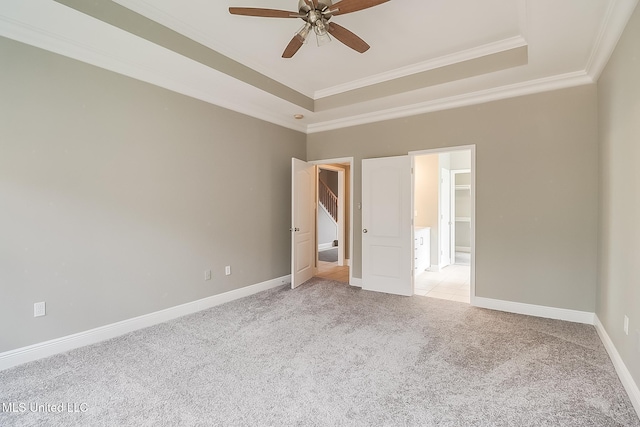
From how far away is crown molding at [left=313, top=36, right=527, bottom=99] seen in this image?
3185 millimetres

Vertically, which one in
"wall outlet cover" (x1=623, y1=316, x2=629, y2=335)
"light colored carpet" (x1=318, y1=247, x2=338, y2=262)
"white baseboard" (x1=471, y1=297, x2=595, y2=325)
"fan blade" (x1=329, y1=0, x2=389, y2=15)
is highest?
"fan blade" (x1=329, y1=0, x2=389, y2=15)

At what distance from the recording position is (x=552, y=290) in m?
3.55

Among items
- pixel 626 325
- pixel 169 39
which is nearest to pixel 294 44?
pixel 169 39

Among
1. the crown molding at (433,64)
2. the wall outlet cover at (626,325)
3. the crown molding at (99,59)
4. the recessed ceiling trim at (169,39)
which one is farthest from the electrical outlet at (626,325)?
the crown molding at (99,59)

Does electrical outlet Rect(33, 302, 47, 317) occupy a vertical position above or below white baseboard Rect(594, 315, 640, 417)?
above

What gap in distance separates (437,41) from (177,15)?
256cm

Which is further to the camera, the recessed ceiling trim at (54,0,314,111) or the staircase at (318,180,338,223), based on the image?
the staircase at (318,180,338,223)

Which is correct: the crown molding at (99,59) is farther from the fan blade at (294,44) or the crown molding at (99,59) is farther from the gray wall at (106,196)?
the fan blade at (294,44)

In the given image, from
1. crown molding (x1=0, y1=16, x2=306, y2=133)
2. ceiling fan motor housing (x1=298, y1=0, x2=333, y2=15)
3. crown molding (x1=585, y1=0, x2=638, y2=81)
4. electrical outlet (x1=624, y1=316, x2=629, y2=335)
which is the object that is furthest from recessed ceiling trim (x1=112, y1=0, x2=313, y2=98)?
electrical outlet (x1=624, y1=316, x2=629, y2=335)

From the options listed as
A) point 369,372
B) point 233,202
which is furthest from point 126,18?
point 369,372

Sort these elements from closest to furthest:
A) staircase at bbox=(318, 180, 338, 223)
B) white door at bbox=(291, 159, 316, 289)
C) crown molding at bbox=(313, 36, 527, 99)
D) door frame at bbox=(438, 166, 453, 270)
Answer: crown molding at bbox=(313, 36, 527, 99)
white door at bbox=(291, 159, 316, 289)
door frame at bbox=(438, 166, 453, 270)
staircase at bbox=(318, 180, 338, 223)

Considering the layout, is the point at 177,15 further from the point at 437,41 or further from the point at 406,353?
the point at 406,353

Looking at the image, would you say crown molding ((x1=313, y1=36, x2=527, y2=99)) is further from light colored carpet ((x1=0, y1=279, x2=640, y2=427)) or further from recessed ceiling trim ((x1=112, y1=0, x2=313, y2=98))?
light colored carpet ((x1=0, y1=279, x2=640, y2=427))

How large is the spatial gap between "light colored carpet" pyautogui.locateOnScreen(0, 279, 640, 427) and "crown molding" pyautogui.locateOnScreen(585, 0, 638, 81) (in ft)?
8.74
